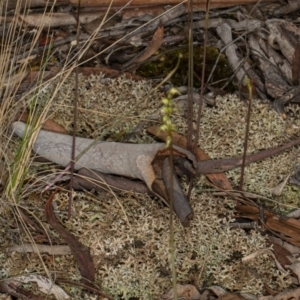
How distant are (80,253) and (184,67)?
1.09 metres

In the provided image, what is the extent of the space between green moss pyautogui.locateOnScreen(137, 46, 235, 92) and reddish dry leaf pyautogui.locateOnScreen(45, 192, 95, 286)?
92cm

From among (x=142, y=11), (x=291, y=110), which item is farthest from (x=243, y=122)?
(x=142, y=11)

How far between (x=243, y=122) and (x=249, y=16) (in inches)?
27.0

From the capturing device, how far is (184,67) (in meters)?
2.90

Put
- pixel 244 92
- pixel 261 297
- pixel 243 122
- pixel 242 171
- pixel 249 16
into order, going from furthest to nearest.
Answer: pixel 249 16
pixel 244 92
pixel 243 122
pixel 242 171
pixel 261 297

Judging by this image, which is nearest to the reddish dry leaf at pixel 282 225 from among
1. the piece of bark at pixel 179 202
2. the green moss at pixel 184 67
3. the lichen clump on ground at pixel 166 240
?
the lichen clump on ground at pixel 166 240

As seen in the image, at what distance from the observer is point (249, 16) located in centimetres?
300

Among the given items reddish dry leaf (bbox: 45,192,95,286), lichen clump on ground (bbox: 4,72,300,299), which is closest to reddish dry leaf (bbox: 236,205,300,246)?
lichen clump on ground (bbox: 4,72,300,299)

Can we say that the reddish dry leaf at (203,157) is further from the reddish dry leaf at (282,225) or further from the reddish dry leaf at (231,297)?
the reddish dry leaf at (231,297)

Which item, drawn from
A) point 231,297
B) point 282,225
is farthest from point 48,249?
point 282,225

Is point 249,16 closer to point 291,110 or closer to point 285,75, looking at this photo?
point 285,75

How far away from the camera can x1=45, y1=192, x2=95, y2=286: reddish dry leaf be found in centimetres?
219

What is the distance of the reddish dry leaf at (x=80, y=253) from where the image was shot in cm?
219

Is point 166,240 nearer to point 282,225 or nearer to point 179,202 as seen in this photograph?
point 179,202
